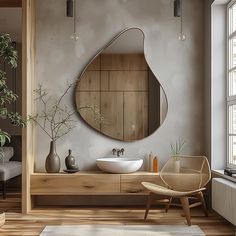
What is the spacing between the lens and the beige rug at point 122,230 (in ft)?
13.3

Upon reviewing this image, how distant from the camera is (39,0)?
557 centimetres

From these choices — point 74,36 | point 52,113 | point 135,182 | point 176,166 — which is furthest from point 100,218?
point 74,36

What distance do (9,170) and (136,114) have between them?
2124mm

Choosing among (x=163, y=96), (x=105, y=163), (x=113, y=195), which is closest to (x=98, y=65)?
(x=163, y=96)

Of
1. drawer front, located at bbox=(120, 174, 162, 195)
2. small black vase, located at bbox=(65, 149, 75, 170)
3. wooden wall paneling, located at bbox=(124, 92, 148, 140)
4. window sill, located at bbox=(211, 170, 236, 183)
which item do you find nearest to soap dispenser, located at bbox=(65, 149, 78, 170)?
small black vase, located at bbox=(65, 149, 75, 170)

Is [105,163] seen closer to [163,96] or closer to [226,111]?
[163,96]

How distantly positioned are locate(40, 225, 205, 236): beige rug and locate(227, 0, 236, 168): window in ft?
3.84

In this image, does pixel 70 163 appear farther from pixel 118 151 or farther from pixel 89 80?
pixel 89 80

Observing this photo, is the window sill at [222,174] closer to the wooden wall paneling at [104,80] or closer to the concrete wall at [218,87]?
the concrete wall at [218,87]

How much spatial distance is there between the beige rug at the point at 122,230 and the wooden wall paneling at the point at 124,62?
6.85 feet

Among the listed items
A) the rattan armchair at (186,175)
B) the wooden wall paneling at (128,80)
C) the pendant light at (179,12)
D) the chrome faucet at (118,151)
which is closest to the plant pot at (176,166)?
the rattan armchair at (186,175)

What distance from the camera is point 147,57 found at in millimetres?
5520

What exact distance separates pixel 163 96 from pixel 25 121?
1792 millimetres

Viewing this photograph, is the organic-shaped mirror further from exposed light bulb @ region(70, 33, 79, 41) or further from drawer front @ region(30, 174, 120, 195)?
drawer front @ region(30, 174, 120, 195)
